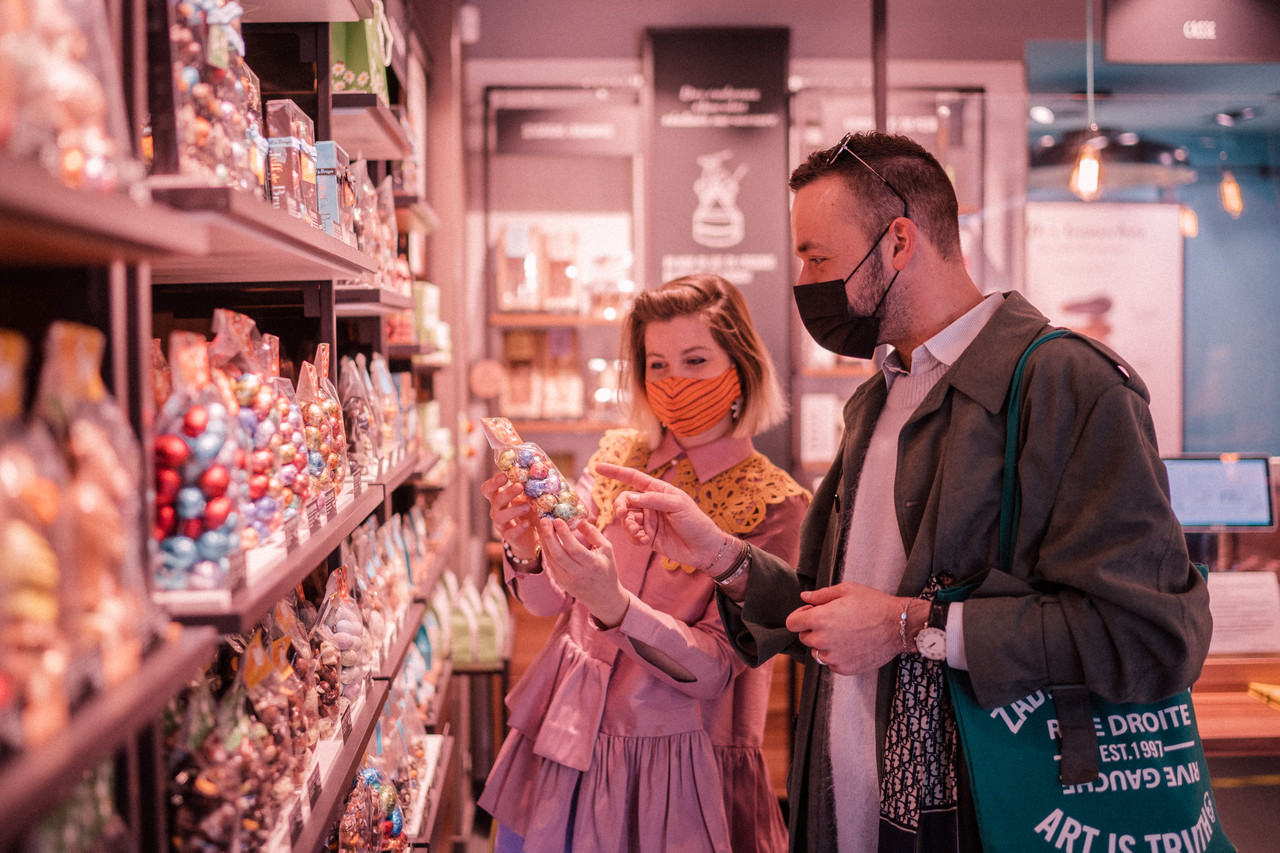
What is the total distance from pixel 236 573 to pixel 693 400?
50.4 inches

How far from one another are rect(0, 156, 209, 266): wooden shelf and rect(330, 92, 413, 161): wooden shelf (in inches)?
56.7

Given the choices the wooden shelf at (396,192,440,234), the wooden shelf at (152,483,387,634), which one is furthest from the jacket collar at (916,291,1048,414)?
the wooden shelf at (396,192,440,234)

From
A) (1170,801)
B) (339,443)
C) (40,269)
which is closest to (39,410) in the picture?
(40,269)

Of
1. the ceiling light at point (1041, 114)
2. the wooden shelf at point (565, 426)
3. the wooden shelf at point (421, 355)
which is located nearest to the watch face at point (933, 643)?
the wooden shelf at point (421, 355)

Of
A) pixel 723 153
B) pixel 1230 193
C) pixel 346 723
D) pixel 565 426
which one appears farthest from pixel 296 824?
pixel 1230 193

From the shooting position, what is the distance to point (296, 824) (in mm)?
1312

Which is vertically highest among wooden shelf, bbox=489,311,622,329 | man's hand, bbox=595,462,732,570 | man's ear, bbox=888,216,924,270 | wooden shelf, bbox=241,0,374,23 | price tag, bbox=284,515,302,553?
wooden shelf, bbox=241,0,374,23

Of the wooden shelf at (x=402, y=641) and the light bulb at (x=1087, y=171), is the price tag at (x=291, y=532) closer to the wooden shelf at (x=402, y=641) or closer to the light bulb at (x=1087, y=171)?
the wooden shelf at (x=402, y=641)

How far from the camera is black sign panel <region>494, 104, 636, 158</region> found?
468 centimetres

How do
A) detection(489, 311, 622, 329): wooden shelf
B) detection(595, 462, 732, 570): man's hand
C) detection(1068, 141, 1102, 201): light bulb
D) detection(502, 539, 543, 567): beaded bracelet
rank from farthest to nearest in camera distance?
detection(489, 311, 622, 329): wooden shelf
detection(1068, 141, 1102, 201): light bulb
detection(502, 539, 543, 567): beaded bracelet
detection(595, 462, 732, 570): man's hand

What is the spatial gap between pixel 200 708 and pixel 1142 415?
1.45 meters

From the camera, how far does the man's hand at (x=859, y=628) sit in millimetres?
1486

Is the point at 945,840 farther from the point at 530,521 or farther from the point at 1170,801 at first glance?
the point at 530,521

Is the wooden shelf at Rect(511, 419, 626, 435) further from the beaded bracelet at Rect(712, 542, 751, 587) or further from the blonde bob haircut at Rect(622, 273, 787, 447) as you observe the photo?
the beaded bracelet at Rect(712, 542, 751, 587)
